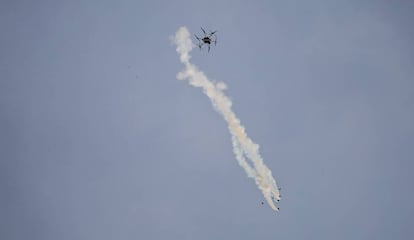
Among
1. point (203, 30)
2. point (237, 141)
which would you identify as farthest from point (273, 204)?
point (203, 30)

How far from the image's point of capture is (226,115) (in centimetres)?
6462

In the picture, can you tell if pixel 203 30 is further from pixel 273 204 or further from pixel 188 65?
pixel 273 204

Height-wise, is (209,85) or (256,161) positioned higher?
(209,85)

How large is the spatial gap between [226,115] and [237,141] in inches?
137

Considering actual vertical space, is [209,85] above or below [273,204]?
above

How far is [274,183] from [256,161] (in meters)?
3.63

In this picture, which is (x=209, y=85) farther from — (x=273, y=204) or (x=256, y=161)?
(x=273, y=204)

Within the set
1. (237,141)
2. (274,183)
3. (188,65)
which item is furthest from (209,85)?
(274,183)

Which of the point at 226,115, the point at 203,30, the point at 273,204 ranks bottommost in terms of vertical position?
the point at 273,204

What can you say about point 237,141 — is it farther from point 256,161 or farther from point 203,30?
point 203,30

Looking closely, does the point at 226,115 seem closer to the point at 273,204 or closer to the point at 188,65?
the point at 188,65

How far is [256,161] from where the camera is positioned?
213 ft

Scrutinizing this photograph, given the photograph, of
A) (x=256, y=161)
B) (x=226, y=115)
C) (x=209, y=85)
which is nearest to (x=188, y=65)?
(x=209, y=85)

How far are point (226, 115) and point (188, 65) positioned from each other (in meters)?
7.71
